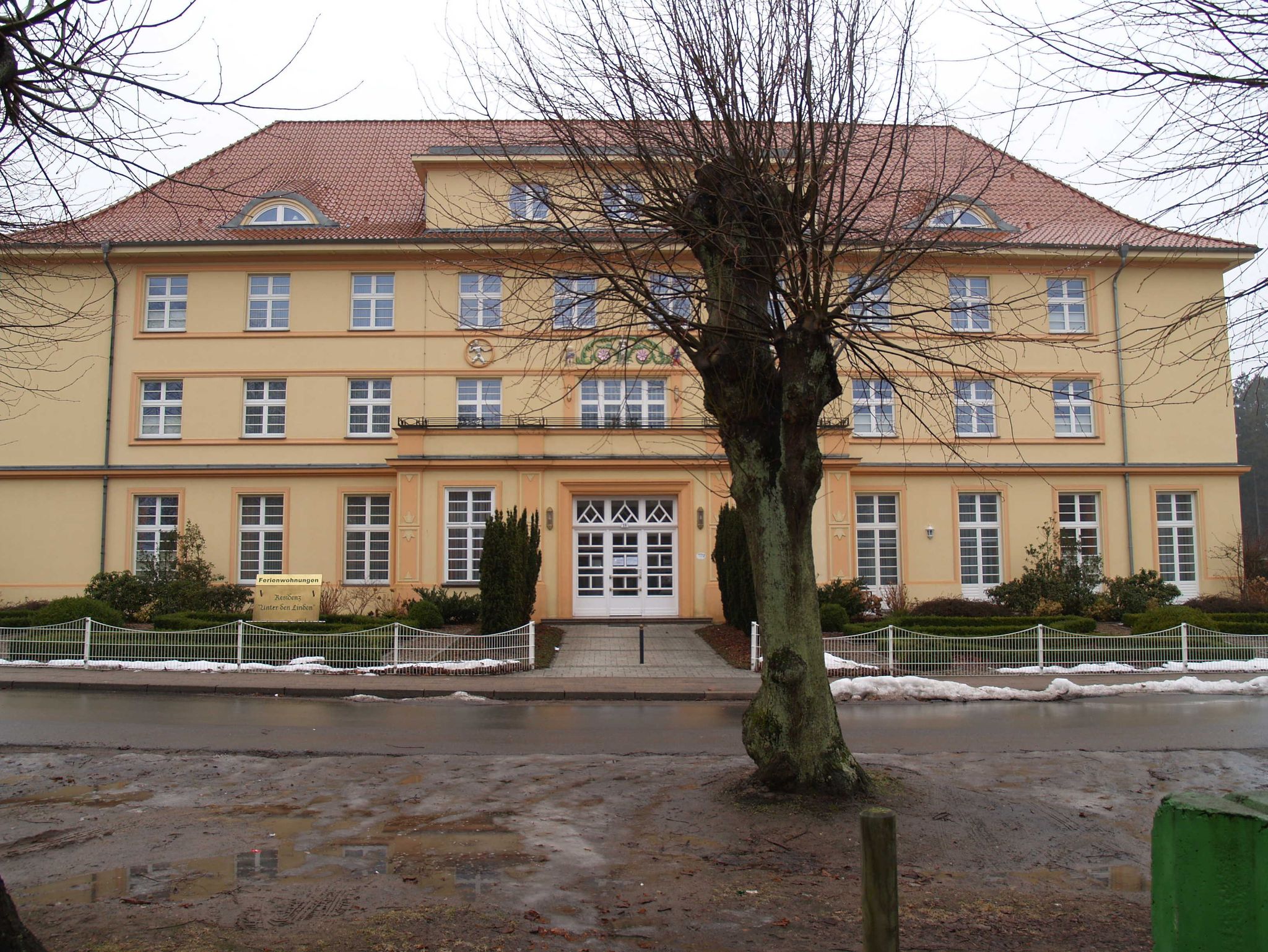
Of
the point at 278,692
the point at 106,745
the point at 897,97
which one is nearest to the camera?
the point at 897,97

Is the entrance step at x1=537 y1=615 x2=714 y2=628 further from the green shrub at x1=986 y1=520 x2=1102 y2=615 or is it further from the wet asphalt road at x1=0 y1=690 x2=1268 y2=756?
the wet asphalt road at x1=0 y1=690 x2=1268 y2=756

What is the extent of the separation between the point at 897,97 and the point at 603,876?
613 cm

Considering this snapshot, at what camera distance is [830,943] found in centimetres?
462

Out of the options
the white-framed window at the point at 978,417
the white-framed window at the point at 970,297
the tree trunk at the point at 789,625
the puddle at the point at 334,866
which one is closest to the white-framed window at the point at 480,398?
the white-framed window at the point at 970,297

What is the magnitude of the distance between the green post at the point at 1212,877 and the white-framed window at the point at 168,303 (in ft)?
90.3

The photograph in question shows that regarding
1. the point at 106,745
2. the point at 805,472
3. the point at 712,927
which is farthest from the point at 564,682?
the point at 712,927

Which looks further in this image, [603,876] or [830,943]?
[603,876]

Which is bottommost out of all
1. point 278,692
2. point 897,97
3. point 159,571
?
point 278,692

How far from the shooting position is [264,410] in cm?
2614

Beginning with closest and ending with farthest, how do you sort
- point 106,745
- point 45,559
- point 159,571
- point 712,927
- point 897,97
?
point 712,927 < point 897,97 < point 106,745 < point 159,571 < point 45,559

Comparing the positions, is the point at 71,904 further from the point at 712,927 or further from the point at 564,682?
the point at 564,682

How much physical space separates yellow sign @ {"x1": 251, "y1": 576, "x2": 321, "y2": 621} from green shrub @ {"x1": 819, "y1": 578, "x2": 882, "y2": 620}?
10728 millimetres

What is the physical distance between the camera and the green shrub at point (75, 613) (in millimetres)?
18750

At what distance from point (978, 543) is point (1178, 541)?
5.56m
